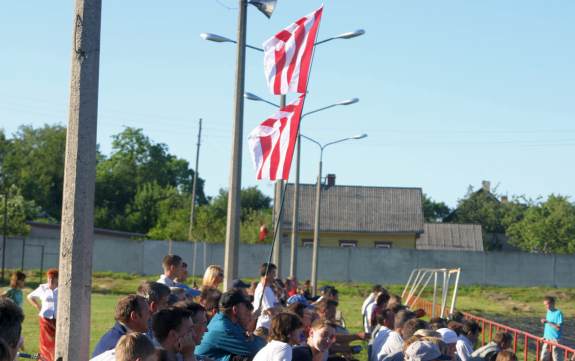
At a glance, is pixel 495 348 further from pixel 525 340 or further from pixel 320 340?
pixel 525 340

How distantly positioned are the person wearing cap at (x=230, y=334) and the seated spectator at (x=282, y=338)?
1008 mm

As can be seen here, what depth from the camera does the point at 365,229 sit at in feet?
253

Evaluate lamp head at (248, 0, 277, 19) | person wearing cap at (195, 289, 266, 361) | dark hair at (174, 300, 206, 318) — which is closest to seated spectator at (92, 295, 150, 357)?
dark hair at (174, 300, 206, 318)

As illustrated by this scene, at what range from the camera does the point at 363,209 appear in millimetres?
79625

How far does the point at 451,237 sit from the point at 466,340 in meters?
81.7

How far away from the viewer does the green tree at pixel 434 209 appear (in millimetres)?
123125

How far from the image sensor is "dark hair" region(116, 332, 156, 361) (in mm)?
5137

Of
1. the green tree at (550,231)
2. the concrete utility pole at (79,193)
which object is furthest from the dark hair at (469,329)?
the green tree at (550,231)

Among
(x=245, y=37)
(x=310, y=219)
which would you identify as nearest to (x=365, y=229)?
(x=310, y=219)

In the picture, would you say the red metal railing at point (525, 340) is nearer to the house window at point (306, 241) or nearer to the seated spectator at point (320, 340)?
the seated spectator at point (320, 340)

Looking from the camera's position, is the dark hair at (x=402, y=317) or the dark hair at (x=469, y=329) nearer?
the dark hair at (x=402, y=317)

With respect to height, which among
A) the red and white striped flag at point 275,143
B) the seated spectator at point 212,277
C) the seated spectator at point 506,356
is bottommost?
the seated spectator at point 506,356

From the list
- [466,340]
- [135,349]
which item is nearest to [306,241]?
[466,340]

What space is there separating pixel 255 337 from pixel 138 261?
4831cm
